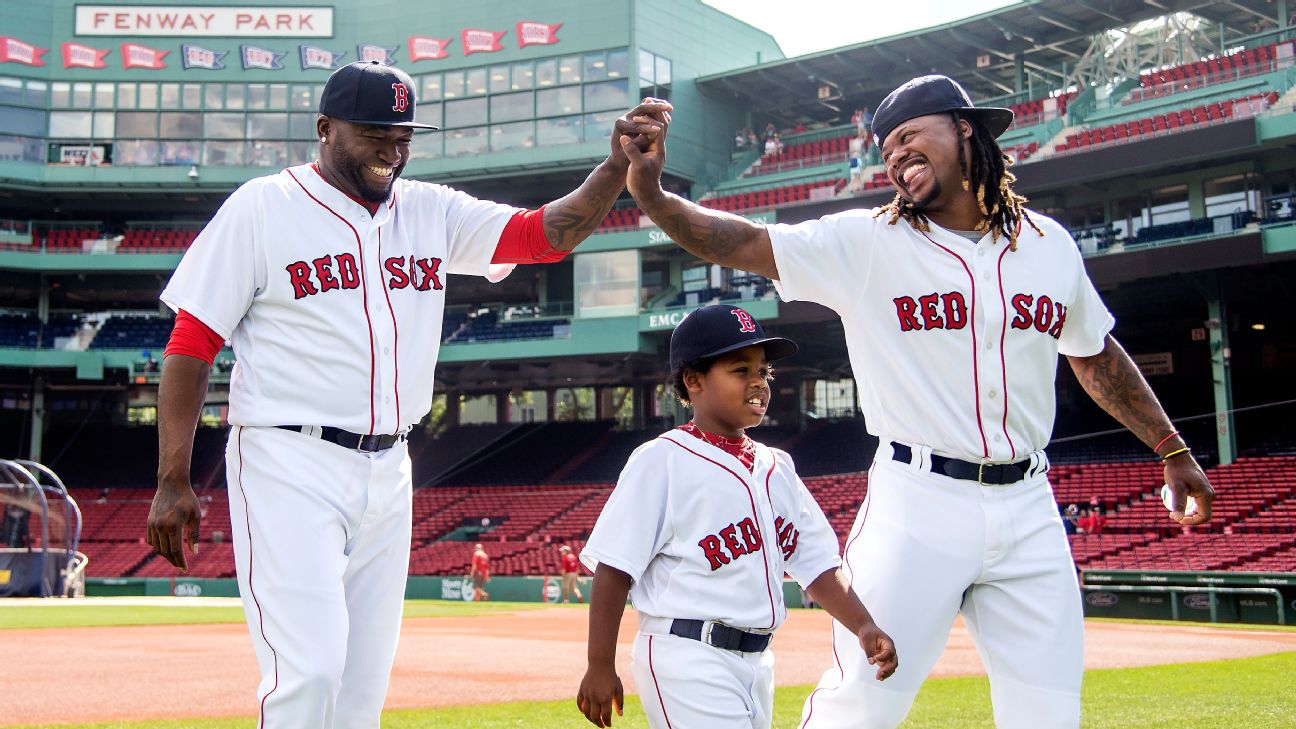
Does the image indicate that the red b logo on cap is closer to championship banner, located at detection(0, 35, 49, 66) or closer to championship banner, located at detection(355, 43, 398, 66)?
championship banner, located at detection(355, 43, 398, 66)

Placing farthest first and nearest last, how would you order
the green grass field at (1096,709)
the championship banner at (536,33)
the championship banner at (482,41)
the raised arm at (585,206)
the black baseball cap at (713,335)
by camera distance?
the championship banner at (482,41)
the championship banner at (536,33)
the green grass field at (1096,709)
the raised arm at (585,206)
the black baseball cap at (713,335)

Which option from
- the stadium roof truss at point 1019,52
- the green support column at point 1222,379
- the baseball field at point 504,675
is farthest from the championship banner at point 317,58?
the green support column at point 1222,379

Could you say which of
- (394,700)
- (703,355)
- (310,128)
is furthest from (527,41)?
(703,355)

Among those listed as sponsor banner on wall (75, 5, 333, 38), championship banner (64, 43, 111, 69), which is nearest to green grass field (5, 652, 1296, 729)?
sponsor banner on wall (75, 5, 333, 38)

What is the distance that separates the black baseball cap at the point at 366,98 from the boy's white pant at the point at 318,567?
0.95m

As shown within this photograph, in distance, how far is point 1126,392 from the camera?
4039 millimetres

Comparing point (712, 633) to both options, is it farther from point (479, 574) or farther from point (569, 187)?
point (569, 187)

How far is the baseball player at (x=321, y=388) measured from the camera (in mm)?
3184

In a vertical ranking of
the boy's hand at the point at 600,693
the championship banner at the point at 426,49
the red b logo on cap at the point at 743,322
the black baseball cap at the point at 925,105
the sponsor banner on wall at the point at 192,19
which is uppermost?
the sponsor banner on wall at the point at 192,19

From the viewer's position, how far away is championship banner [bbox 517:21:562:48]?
37.1 meters

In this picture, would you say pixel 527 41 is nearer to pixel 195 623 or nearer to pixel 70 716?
pixel 195 623

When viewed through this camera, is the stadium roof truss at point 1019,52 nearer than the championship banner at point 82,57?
Yes

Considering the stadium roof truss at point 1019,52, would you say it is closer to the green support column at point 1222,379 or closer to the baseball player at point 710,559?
the green support column at point 1222,379

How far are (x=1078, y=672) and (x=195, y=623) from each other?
16080 millimetres
